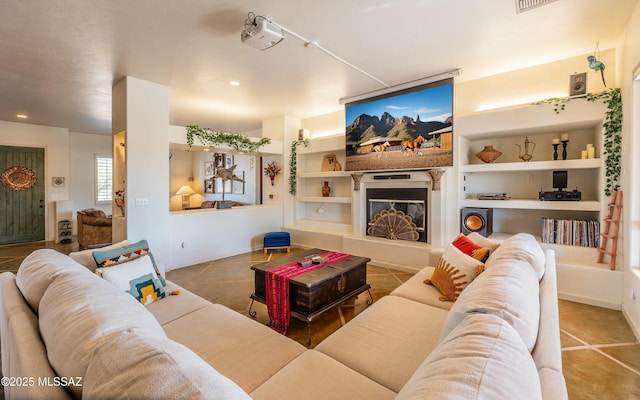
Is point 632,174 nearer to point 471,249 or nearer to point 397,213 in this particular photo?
point 471,249

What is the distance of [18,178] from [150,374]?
845cm

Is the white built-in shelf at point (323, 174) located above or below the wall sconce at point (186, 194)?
above

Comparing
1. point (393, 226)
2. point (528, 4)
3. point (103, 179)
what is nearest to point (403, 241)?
point (393, 226)

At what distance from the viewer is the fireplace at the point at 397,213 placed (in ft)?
14.7

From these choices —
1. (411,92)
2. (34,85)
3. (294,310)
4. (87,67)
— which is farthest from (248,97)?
(294,310)

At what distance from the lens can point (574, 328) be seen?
2.61m

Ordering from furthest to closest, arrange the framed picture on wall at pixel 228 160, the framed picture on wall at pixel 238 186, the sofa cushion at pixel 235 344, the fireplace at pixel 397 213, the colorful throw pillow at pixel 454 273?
the framed picture on wall at pixel 228 160 → the framed picture on wall at pixel 238 186 → the fireplace at pixel 397 213 → the colorful throw pillow at pixel 454 273 → the sofa cushion at pixel 235 344

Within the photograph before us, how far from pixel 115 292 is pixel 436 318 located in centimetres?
179

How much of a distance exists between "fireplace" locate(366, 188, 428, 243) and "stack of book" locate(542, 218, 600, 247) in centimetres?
147

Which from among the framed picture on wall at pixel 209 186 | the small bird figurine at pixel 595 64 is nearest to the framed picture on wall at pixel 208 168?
the framed picture on wall at pixel 209 186

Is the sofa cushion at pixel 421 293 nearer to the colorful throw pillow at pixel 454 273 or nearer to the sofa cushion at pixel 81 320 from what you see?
the colorful throw pillow at pixel 454 273

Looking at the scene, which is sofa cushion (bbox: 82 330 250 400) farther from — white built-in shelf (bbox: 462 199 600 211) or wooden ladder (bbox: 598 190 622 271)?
white built-in shelf (bbox: 462 199 600 211)

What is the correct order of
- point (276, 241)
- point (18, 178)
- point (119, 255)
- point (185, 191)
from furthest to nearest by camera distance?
Answer: 1. point (185, 191)
2. point (18, 178)
3. point (276, 241)
4. point (119, 255)

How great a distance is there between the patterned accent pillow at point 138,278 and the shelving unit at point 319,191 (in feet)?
12.3
